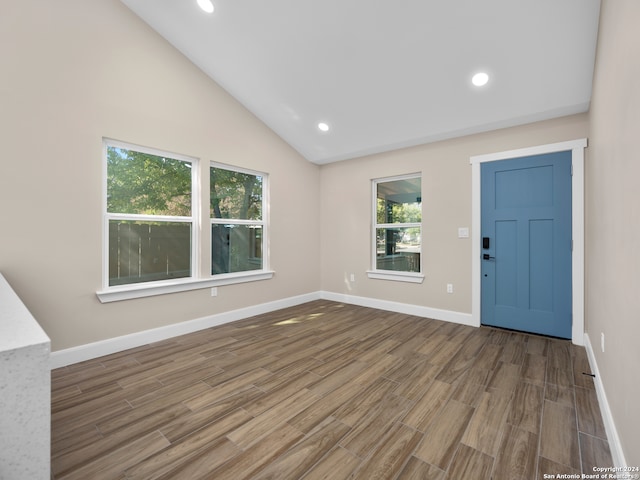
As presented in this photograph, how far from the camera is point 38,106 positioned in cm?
257

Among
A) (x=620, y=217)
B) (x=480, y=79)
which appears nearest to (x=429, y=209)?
(x=480, y=79)

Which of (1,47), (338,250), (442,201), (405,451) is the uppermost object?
(1,47)

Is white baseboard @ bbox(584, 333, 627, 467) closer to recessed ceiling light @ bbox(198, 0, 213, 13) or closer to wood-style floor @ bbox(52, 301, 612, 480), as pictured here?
wood-style floor @ bbox(52, 301, 612, 480)

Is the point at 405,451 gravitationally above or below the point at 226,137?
below

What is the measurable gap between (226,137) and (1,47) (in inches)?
81.3

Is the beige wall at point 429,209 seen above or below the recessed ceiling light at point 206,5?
below

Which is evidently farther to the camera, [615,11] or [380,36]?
[380,36]

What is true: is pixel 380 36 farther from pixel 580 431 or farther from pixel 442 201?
pixel 580 431

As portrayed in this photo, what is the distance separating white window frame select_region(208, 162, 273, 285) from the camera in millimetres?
3969

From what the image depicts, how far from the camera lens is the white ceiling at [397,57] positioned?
2.53m

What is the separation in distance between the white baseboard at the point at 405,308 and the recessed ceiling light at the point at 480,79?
268cm

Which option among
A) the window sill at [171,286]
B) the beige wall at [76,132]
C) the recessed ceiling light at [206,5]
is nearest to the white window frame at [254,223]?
the window sill at [171,286]

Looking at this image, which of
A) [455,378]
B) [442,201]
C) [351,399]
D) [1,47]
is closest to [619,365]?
[455,378]

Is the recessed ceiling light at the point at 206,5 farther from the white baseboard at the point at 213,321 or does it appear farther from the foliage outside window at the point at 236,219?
the white baseboard at the point at 213,321
